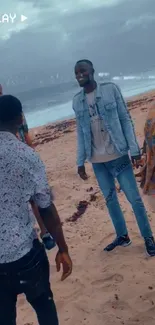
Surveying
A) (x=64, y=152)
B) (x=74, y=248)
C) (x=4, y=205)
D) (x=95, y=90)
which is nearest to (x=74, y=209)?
(x=74, y=248)

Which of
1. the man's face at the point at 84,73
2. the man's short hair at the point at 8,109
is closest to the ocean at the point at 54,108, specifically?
the man's face at the point at 84,73

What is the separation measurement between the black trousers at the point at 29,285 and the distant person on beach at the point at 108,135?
2046 mm

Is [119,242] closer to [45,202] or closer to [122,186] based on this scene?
[122,186]

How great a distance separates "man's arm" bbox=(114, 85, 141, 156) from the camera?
14.6ft

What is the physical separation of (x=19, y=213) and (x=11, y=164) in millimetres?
326

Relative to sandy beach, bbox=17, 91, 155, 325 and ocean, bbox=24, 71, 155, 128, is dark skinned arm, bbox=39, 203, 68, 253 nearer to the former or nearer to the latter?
sandy beach, bbox=17, 91, 155, 325

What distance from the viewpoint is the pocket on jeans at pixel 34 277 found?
2529 mm

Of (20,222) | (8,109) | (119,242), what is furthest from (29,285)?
(119,242)

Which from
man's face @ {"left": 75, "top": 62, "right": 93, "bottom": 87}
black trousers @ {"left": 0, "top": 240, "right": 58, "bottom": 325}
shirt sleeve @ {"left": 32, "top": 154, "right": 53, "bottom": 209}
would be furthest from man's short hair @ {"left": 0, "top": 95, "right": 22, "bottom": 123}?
man's face @ {"left": 75, "top": 62, "right": 93, "bottom": 87}

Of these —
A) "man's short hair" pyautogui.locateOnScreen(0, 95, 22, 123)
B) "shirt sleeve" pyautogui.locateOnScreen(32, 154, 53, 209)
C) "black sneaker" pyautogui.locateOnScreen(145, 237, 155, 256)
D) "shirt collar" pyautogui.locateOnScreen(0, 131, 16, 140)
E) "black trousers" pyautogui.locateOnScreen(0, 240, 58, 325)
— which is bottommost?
"black sneaker" pyautogui.locateOnScreen(145, 237, 155, 256)

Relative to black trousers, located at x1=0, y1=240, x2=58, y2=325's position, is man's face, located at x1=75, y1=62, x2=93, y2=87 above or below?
above

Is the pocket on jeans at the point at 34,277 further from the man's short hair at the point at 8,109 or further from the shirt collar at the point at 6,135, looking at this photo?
the man's short hair at the point at 8,109

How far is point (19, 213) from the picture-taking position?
2.47m

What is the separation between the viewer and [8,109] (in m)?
2.55
